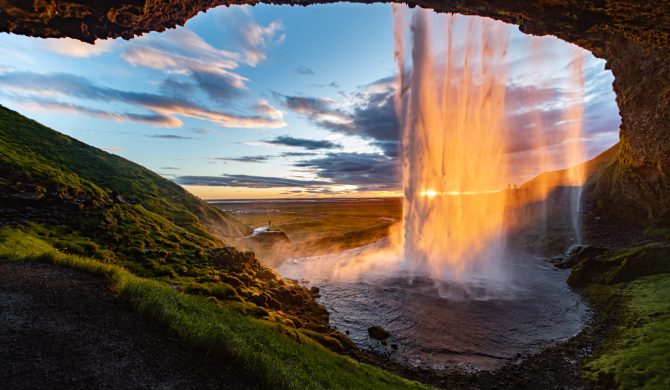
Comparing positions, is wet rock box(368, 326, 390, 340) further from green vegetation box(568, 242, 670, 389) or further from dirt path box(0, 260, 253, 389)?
dirt path box(0, 260, 253, 389)

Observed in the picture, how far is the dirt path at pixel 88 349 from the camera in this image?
761 cm

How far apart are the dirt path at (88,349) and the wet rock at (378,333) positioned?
59.3ft

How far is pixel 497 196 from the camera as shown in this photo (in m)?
105

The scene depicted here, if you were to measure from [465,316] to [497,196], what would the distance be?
89.8 m

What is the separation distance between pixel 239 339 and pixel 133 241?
24.2 m

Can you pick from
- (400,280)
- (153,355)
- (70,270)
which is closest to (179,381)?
(153,355)

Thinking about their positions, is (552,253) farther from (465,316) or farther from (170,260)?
(170,260)

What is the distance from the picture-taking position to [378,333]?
2502 cm

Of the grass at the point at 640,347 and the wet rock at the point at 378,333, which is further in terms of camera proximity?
the wet rock at the point at 378,333

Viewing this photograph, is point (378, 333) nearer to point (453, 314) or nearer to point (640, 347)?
point (453, 314)

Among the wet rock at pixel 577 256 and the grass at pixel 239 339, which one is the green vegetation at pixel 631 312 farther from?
the grass at pixel 239 339

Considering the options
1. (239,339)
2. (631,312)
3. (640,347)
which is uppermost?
(239,339)

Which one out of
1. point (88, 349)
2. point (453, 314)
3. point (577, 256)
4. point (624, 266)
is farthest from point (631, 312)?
point (88, 349)

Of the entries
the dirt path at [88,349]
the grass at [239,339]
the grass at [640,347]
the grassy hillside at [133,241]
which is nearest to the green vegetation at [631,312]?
the grass at [640,347]
